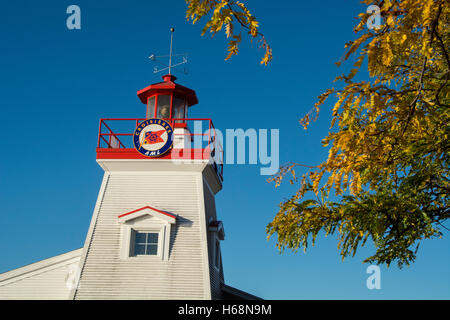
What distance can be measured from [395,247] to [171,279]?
923 centimetres

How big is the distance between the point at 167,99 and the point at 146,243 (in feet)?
20.6

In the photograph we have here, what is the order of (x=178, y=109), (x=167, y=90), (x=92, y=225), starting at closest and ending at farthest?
(x=92, y=225) → (x=167, y=90) → (x=178, y=109)

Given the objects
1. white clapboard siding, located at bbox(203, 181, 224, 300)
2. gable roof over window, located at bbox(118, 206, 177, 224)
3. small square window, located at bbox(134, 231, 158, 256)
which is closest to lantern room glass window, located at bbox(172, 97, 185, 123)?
white clapboard siding, located at bbox(203, 181, 224, 300)

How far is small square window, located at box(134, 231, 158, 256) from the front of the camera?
15797 mm

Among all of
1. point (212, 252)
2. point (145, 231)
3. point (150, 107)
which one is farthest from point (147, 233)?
point (150, 107)

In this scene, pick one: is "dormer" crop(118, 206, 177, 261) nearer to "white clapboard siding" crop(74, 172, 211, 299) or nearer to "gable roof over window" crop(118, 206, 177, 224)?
"gable roof over window" crop(118, 206, 177, 224)

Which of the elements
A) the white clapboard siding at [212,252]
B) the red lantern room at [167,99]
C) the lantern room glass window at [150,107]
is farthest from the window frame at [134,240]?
the lantern room glass window at [150,107]

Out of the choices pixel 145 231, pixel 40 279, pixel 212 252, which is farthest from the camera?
pixel 212 252

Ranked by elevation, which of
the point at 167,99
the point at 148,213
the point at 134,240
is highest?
the point at 167,99

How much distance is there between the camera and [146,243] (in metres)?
16.0

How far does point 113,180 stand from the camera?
1712cm

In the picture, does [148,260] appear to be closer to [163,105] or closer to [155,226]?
[155,226]
